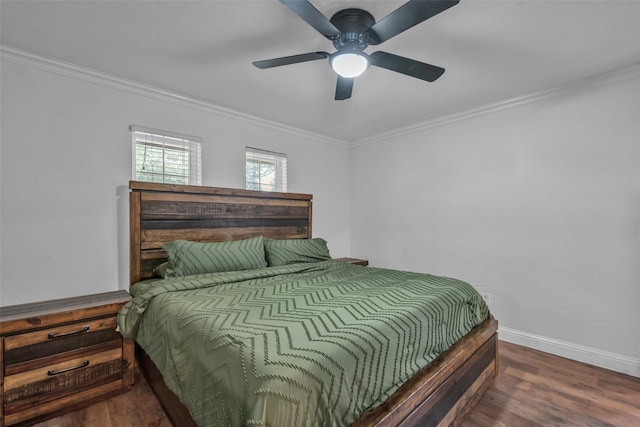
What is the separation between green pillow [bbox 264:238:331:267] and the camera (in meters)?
2.92

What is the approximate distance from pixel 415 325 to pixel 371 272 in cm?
110

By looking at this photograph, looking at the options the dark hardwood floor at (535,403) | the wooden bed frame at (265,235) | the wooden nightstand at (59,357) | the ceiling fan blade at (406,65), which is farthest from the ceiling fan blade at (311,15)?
the dark hardwood floor at (535,403)

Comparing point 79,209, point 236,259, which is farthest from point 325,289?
point 79,209

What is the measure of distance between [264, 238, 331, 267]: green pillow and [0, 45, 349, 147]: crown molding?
1483 millimetres

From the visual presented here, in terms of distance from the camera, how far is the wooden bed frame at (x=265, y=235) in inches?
54.4

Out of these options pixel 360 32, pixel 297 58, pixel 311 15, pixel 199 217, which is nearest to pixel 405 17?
pixel 360 32

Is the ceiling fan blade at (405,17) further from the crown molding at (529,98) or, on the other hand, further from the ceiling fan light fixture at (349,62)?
the crown molding at (529,98)

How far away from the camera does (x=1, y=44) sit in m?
2.04

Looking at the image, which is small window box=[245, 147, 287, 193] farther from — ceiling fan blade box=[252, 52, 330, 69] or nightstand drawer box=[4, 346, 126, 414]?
nightstand drawer box=[4, 346, 126, 414]

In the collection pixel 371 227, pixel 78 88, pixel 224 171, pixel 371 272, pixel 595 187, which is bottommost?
pixel 371 272

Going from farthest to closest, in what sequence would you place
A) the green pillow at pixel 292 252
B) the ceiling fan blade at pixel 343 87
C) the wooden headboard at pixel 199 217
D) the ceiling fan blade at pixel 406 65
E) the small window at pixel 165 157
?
the green pillow at pixel 292 252 < the small window at pixel 165 157 < the wooden headboard at pixel 199 217 < the ceiling fan blade at pixel 343 87 < the ceiling fan blade at pixel 406 65

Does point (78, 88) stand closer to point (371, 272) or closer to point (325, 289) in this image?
point (325, 289)

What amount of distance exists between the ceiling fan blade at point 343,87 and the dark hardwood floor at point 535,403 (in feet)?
7.66

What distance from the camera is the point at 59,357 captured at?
1.88 meters
